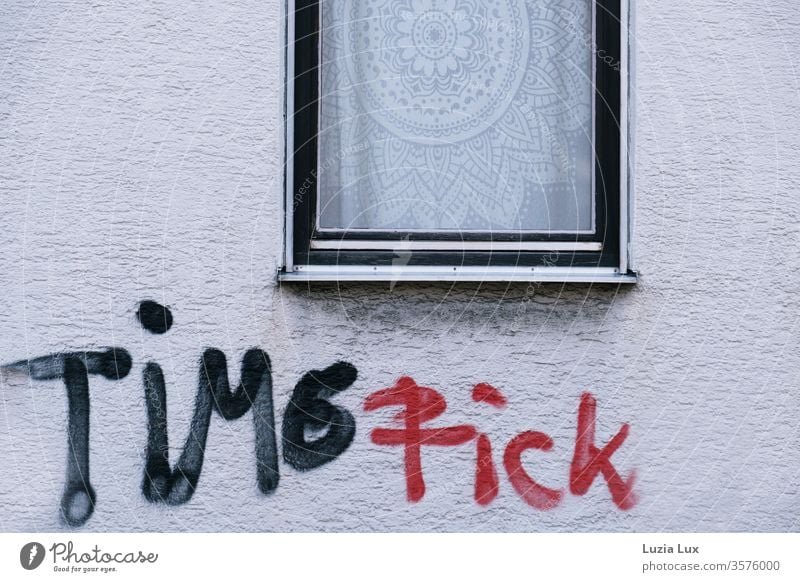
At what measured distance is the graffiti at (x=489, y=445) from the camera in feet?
11.9

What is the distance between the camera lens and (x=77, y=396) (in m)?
3.61

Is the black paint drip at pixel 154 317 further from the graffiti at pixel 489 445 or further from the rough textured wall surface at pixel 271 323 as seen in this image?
the graffiti at pixel 489 445

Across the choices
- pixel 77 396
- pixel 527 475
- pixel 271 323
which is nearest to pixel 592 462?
pixel 527 475

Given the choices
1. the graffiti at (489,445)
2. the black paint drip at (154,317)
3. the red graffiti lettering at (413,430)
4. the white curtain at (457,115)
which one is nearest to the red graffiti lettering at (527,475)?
the graffiti at (489,445)

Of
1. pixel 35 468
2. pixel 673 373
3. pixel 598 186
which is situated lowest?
pixel 35 468

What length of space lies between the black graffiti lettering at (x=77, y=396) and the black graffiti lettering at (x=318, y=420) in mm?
605

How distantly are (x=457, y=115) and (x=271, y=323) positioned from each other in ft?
3.31

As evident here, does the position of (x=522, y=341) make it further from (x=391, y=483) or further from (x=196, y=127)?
(x=196, y=127)

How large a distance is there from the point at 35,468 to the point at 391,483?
1230 millimetres

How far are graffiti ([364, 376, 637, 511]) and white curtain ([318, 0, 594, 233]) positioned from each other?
613 millimetres

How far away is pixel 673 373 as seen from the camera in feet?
12.0

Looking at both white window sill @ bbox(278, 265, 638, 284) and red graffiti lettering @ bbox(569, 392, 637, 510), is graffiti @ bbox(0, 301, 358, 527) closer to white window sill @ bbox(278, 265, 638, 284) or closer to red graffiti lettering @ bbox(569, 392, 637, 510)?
white window sill @ bbox(278, 265, 638, 284)

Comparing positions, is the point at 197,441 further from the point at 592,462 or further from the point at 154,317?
the point at 592,462

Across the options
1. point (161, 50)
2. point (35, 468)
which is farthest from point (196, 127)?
point (35, 468)
